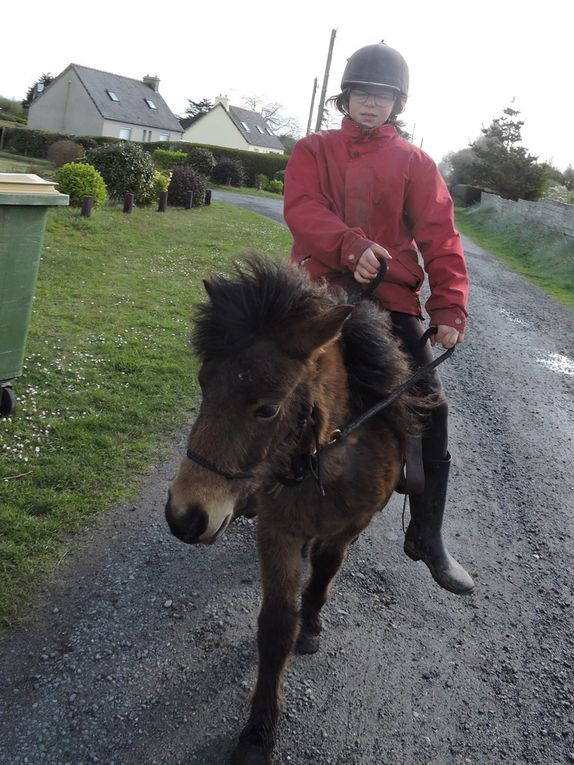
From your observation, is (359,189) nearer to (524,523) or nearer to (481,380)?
(524,523)

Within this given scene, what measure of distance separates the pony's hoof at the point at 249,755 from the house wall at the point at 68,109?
55948 mm

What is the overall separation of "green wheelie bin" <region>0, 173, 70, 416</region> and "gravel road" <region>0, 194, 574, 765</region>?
159 cm

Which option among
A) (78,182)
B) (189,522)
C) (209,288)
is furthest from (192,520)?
(78,182)

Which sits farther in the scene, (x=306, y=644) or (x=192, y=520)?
(x=306, y=644)

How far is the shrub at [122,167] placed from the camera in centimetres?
1752

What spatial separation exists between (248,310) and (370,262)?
0.85 metres

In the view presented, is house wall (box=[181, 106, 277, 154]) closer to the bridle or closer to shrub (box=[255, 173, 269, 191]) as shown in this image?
shrub (box=[255, 173, 269, 191])

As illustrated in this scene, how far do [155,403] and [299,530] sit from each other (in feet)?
12.0

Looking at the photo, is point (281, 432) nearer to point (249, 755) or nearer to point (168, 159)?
point (249, 755)

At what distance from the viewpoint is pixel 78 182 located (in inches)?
579

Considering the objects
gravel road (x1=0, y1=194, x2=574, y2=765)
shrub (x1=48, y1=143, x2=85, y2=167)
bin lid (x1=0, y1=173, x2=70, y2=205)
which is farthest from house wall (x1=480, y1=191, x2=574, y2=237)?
shrub (x1=48, y1=143, x2=85, y2=167)

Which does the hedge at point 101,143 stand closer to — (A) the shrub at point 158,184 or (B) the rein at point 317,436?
(A) the shrub at point 158,184

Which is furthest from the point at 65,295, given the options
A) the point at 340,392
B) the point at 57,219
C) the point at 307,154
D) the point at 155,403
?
the point at 340,392

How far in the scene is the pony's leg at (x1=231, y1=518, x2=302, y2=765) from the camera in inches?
106
